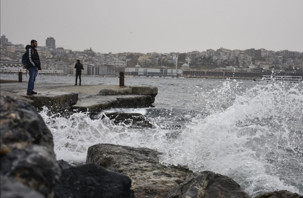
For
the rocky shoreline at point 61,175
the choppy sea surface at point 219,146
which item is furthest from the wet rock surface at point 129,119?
the rocky shoreline at point 61,175

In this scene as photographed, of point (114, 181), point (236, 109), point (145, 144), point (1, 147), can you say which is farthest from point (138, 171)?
point (236, 109)

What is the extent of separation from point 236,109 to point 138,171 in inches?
152

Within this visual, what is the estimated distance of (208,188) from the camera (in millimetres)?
2582

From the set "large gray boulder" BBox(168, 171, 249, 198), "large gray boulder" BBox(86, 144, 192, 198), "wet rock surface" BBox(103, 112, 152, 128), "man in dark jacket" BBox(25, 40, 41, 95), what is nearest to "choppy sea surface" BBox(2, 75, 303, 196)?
"wet rock surface" BBox(103, 112, 152, 128)

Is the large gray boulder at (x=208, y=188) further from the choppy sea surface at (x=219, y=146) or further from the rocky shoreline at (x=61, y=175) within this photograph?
the choppy sea surface at (x=219, y=146)

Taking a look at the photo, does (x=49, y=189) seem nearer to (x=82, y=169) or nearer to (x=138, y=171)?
(x=82, y=169)

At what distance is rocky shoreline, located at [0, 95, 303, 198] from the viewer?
1.15m

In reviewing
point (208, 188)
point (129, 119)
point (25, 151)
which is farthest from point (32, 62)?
point (25, 151)

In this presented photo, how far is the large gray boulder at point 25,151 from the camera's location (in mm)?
1137

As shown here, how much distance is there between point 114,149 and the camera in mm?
4562

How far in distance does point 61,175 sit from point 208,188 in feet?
4.05

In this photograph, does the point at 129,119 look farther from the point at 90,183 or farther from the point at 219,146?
the point at 90,183

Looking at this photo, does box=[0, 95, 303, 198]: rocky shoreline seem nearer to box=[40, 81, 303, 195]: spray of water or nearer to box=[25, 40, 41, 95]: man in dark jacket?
box=[40, 81, 303, 195]: spray of water

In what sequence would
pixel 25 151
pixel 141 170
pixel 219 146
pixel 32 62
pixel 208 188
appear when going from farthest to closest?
pixel 32 62, pixel 219 146, pixel 141 170, pixel 208 188, pixel 25 151
